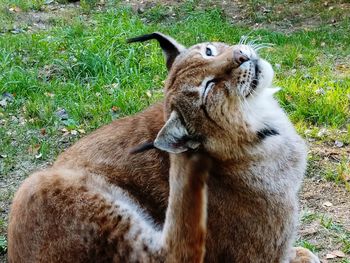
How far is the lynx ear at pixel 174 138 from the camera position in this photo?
12.1 ft

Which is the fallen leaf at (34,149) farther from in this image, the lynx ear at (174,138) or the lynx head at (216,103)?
the lynx ear at (174,138)

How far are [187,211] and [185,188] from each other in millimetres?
133

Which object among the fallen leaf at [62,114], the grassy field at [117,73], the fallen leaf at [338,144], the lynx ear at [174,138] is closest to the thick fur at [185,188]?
the lynx ear at [174,138]

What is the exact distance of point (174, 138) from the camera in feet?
12.3

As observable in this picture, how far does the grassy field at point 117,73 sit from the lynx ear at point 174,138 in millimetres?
1789

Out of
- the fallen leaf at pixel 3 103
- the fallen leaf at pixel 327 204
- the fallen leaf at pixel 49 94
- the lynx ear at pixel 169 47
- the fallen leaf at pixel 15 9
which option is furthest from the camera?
the fallen leaf at pixel 15 9

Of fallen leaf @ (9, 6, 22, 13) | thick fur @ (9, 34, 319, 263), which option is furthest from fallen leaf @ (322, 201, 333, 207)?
fallen leaf @ (9, 6, 22, 13)

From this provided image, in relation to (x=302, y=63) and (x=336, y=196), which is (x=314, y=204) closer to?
(x=336, y=196)

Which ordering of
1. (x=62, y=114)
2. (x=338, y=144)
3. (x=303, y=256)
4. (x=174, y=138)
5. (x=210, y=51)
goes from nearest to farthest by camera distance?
(x=174, y=138), (x=210, y=51), (x=303, y=256), (x=338, y=144), (x=62, y=114)

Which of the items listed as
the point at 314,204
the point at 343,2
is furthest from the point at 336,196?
the point at 343,2

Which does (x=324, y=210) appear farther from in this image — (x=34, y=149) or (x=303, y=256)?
(x=34, y=149)

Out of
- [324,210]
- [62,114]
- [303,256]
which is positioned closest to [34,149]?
[62,114]

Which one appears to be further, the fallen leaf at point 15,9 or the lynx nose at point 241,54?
the fallen leaf at point 15,9

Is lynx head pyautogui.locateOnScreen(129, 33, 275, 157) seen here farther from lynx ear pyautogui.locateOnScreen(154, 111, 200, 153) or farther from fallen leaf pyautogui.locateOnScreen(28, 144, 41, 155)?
fallen leaf pyautogui.locateOnScreen(28, 144, 41, 155)
